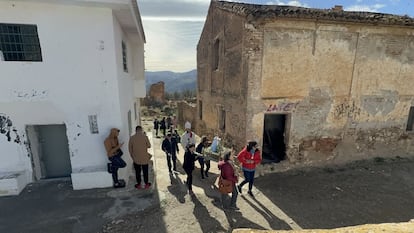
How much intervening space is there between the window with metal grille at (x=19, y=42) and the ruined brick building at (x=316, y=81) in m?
5.97

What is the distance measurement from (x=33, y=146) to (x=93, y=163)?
1.67 metres

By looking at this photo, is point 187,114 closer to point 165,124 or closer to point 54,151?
point 165,124

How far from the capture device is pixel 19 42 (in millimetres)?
5531

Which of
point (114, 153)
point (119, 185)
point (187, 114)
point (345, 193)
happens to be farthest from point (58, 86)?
point (187, 114)

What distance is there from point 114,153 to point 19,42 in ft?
11.7

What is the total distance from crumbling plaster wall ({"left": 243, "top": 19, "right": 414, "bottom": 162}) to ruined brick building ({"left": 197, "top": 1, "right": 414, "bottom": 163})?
0.03 meters

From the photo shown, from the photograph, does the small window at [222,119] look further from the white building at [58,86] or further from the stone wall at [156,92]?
the stone wall at [156,92]

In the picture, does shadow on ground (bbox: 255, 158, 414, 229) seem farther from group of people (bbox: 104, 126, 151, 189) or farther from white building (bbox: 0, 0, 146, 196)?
white building (bbox: 0, 0, 146, 196)

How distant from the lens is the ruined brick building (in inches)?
299

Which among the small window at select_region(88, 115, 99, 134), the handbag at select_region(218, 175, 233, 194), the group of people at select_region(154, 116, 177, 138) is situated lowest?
the group of people at select_region(154, 116, 177, 138)

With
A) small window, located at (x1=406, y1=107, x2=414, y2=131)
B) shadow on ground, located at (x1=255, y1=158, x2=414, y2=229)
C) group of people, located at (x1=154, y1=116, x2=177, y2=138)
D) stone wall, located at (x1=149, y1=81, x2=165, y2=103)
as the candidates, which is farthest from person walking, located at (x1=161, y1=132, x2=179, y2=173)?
stone wall, located at (x1=149, y1=81, x2=165, y2=103)

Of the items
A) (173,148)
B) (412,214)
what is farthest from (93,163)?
(412,214)

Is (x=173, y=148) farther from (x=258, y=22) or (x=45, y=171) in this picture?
(x=258, y=22)

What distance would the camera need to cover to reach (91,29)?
575 cm
